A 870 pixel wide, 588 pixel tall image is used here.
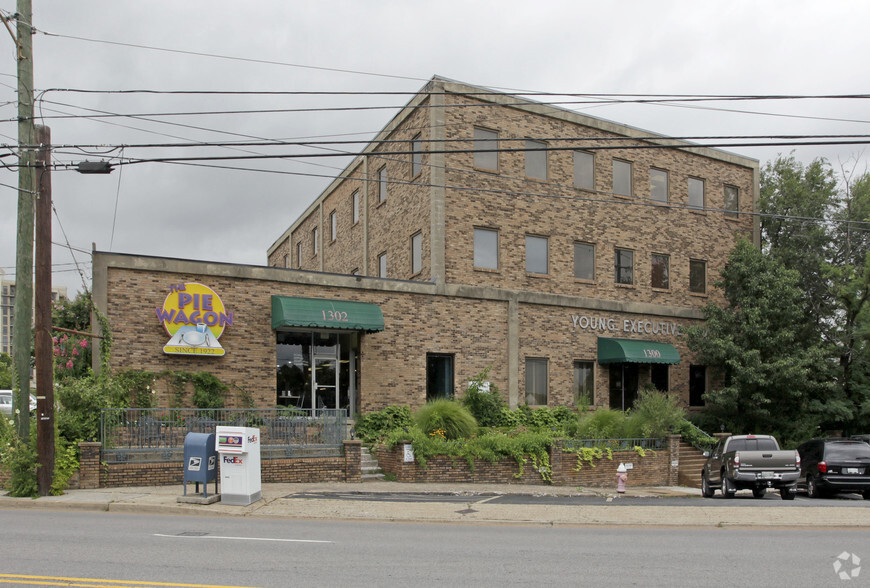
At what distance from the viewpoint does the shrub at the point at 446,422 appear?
20.1 m

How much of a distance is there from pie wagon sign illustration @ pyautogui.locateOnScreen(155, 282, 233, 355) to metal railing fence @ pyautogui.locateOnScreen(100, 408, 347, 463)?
6.55 ft

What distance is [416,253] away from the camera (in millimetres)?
26469

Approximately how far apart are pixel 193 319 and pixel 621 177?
17.1 meters

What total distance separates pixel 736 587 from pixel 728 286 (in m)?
22.5

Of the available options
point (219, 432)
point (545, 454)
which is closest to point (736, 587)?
point (219, 432)

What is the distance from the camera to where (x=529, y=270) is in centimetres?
2659

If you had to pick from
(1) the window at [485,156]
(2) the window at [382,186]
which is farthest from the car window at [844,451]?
(2) the window at [382,186]

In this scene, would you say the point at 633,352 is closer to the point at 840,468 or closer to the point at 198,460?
the point at 840,468

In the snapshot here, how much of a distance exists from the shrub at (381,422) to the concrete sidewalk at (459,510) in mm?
5260

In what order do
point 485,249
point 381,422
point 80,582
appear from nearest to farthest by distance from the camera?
point 80,582 < point 381,422 < point 485,249

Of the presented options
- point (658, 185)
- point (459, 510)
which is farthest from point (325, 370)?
point (658, 185)

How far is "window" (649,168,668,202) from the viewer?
29625mm

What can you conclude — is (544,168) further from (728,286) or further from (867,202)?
(867,202)

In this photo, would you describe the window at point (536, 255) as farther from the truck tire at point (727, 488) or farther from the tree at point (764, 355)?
the truck tire at point (727, 488)
